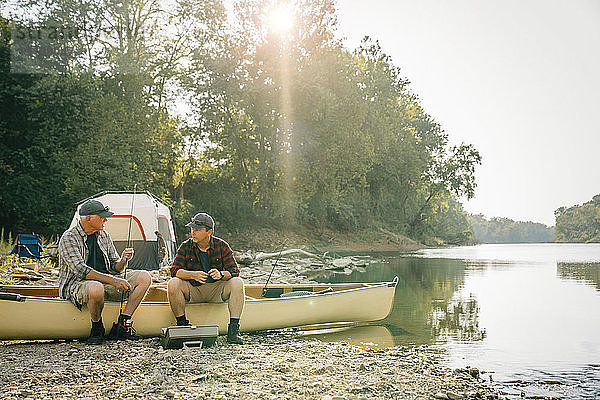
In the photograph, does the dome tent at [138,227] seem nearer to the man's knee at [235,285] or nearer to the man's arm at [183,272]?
the man's arm at [183,272]

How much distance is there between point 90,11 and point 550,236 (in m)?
119

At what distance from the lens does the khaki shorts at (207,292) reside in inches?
270

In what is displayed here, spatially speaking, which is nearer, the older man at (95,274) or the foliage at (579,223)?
the older man at (95,274)

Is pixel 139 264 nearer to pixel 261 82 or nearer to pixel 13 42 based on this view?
pixel 13 42

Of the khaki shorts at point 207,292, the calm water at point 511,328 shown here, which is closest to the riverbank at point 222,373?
the khaki shorts at point 207,292

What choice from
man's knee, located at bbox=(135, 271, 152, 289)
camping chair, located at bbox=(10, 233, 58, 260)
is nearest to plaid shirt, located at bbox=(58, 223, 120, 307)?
man's knee, located at bbox=(135, 271, 152, 289)

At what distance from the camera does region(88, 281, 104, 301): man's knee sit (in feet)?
20.3

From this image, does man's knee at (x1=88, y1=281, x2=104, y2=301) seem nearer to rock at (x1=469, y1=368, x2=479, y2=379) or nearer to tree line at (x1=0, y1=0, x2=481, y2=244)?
rock at (x1=469, y1=368, x2=479, y2=379)

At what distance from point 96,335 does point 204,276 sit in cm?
140

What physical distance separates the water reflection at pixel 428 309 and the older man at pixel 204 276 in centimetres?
228

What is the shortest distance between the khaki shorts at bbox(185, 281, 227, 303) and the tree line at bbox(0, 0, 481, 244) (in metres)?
13.5

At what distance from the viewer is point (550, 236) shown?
122 meters

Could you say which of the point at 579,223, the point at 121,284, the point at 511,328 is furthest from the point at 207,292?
the point at 579,223

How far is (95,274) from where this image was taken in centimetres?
624
